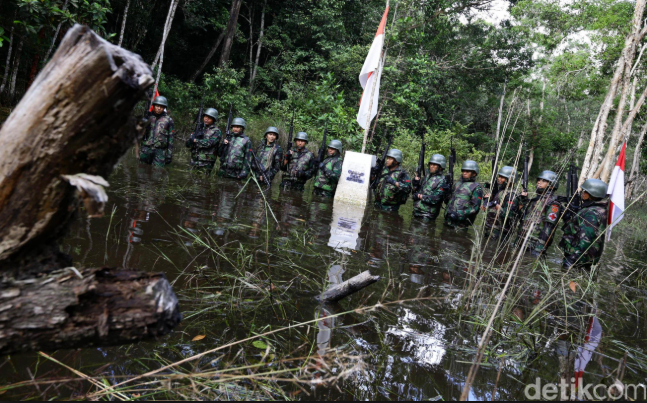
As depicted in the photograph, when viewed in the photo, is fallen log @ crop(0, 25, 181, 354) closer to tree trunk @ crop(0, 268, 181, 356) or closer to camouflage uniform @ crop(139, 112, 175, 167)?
tree trunk @ crop(0, 268, 181, 356)

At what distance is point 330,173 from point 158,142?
4199 mm

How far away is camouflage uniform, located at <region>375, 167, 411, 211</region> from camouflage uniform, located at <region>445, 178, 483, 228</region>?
1.14 meters

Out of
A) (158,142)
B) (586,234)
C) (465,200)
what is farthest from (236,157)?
(586,234)

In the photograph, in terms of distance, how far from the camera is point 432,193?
9.91 m

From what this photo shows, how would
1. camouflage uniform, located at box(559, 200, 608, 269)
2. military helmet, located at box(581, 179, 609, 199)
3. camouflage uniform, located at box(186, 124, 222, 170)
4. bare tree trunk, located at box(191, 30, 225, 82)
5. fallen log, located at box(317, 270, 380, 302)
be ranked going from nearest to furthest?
1. fallen log, located at box(317, 270, 380, 302)
2. camouflage uniform, located at box(559, 200, 608, 269)
3. military helmet, located at box(581, 179, 609, 199)
4. camouflage uniform, located at box(186, 124, 222, 170)
5. bare tree trunk, located at box(191, 30, 225, 82)

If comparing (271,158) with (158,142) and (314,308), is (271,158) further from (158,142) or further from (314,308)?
(314,308)

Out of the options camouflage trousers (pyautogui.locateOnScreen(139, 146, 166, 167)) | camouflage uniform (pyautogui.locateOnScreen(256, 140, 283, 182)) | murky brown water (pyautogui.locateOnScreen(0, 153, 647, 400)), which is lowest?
murky brown water (pyautogui.locateOnScreen(0, 153, 647, 400))

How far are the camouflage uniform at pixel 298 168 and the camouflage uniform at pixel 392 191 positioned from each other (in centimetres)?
184

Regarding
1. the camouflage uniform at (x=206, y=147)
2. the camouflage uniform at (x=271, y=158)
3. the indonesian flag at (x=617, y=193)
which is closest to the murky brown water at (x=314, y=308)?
the indonesian flag at (x=617, y=193)

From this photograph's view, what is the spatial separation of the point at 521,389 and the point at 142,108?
54.4 feet

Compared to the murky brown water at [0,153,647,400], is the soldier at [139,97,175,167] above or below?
above

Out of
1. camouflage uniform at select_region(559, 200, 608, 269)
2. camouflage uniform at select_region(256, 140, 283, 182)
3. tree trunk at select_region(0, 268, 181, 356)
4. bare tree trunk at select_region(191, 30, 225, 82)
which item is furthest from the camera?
bare tree trunk at select_region(191, 30, 225, 82)

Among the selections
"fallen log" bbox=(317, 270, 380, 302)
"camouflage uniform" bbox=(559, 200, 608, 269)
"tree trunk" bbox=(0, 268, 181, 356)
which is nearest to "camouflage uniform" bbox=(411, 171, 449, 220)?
"camouflage uniform" bbox=(559, 200, 608, 269)

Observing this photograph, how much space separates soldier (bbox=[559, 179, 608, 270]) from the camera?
6.15 metres
